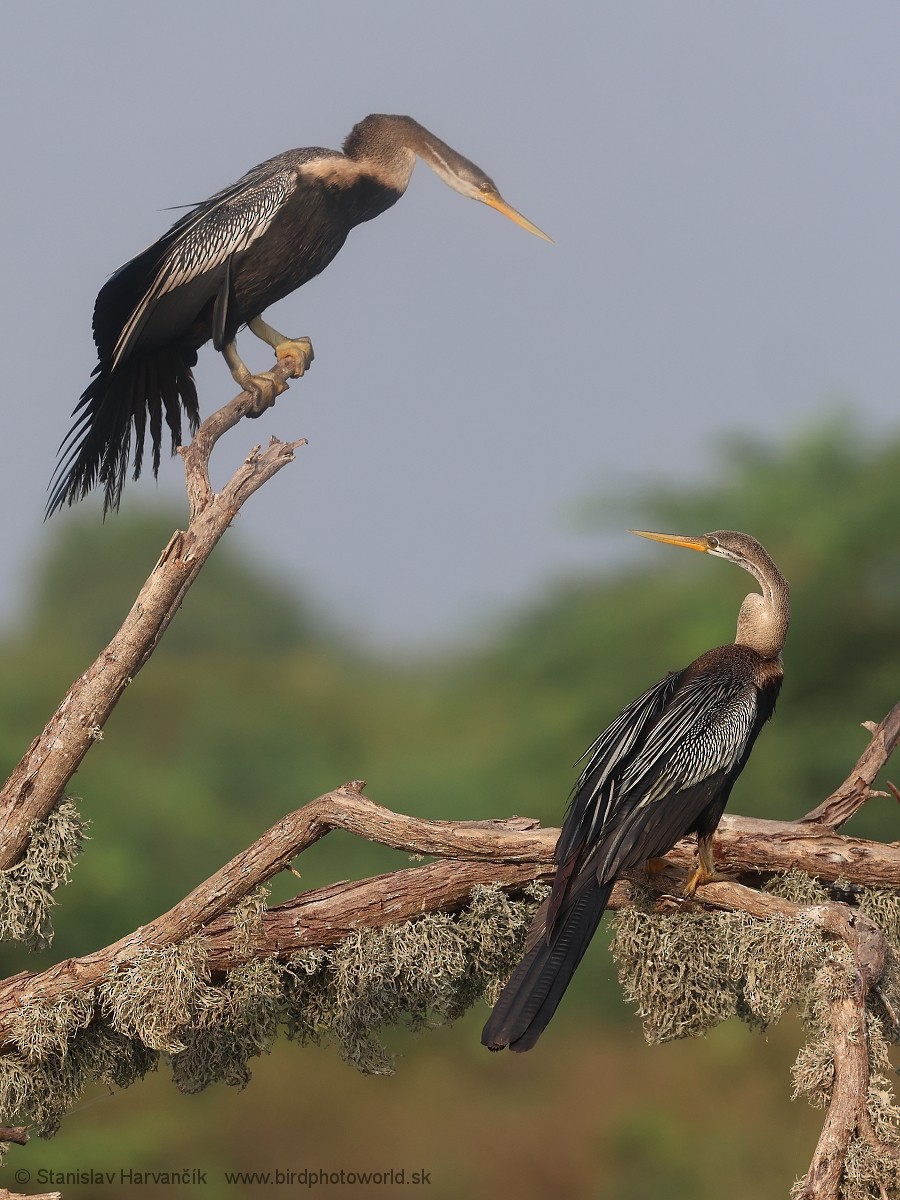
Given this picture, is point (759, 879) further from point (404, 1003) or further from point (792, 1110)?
point (792, 1110)

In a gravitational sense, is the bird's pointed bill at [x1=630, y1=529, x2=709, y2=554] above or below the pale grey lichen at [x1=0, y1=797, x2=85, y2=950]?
above

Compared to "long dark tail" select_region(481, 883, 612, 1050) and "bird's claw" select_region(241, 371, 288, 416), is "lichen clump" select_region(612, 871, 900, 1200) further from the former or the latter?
"bird's claw" select_region(241, 371, 288, 416)

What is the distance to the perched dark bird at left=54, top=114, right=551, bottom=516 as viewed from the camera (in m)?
4.12

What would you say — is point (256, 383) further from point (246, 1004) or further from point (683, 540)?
point (246, 1004)

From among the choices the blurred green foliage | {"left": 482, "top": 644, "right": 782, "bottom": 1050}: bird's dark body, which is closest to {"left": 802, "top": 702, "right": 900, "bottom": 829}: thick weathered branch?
{"left": 482, "top": 644, "right": 782, "bottom": 1050}: bird's dark body

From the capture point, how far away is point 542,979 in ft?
10.3

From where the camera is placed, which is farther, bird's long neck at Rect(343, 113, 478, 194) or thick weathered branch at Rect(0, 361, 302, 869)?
bird's long neck at Rect(343, 113, 478, 194)

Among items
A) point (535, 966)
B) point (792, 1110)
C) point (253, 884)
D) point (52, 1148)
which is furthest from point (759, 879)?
point (52, 1148)

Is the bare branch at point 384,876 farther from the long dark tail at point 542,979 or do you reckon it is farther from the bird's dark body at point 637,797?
the long dark tail at point 542,979

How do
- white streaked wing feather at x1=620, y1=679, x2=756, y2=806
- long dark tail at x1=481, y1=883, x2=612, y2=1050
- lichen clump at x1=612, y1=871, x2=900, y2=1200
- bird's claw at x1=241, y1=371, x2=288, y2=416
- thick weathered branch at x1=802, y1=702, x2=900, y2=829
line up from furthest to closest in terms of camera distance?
bird's claw at x1=241, y1=371, x2=288, y2=416 → thick weathered branch at x1=802, y1=702, x2=900, y2=829 → white streaked wing feather at x1=620, y1=679, x2=756, y2=806 → long dark tail at x1=481, y1=883, x2=612, y2=1050 → lichen clump at x1=612, y1=871, x2=900, y2=1200

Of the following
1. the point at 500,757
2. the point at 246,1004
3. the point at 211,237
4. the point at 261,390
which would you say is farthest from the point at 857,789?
the point at 500,757

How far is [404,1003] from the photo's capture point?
383cm

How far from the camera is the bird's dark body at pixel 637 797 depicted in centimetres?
315

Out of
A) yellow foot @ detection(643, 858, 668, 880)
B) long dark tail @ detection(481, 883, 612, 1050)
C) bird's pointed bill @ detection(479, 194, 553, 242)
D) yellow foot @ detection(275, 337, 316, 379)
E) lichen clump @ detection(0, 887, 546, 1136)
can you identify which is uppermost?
bird's pointed bill @ detection(479, 194, 553, 242)
